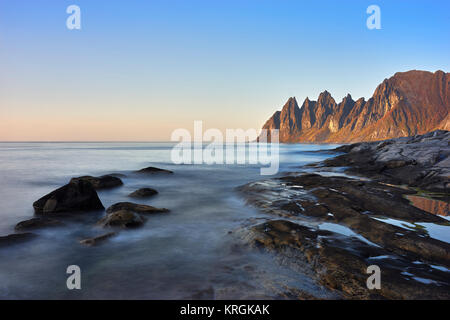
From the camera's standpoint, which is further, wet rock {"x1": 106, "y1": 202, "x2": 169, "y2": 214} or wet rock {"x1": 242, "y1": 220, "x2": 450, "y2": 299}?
wet rock {"x1": 106, "y1": 202, "x2": 169, "y2": 214}

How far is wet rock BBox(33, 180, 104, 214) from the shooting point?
1155 cm

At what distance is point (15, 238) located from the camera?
332 inches

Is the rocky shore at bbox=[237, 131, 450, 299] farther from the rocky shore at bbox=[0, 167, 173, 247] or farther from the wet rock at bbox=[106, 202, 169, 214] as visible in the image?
the wet rock at bbox=[106, 202, 169, 214]

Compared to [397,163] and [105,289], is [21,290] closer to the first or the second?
[105,289]

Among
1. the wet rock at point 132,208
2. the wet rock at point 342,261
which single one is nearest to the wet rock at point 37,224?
the wet rock at point 132,208

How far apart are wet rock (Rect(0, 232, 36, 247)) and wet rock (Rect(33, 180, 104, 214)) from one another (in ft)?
9.11

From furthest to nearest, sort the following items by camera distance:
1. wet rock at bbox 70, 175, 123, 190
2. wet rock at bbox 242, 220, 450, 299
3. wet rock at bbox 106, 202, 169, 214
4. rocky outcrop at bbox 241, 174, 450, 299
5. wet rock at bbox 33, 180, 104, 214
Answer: wet rock at bbox 70, 175, 123, 190 < wet rock at bbox 33, 180, 104, 214 < wet rock at bbox 106, 202, 169, 214 < rocky outcrop at bbox 241, 174, 450, 299 < wet rock at bbox 242, 220, 450, 299

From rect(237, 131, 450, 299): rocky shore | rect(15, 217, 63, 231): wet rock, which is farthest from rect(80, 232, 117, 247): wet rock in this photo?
rect(237, 131, 450, 299): rocky shore

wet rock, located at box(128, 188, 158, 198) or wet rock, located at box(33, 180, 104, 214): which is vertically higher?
wet rock, located at box(33, 180, 104, 214)

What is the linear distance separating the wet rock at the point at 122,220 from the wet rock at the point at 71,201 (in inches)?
99.0

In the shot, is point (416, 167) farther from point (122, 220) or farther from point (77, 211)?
point (77, 211)

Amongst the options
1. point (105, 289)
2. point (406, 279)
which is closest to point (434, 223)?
point (406, 279)

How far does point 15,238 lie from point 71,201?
3288 millimetres
